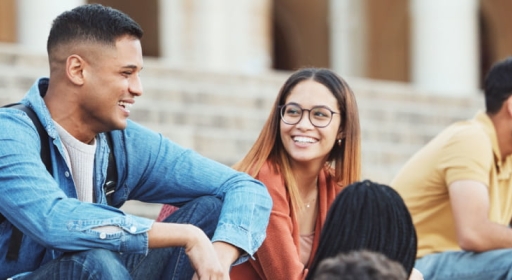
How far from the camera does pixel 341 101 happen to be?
627 centimetres

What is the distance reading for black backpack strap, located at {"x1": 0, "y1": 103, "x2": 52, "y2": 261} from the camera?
17.2 ft

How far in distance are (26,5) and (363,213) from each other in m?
12.5

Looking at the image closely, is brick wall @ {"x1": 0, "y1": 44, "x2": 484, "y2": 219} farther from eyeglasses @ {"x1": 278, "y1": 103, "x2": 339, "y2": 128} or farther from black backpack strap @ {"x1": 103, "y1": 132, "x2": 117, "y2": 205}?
black backpack strap @ {"x1": 103, "y1": 132, "x2": 117, "y2": 205}

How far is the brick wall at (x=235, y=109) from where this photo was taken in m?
12.1

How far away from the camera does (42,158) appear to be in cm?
529

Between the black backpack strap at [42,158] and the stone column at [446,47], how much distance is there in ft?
49.0

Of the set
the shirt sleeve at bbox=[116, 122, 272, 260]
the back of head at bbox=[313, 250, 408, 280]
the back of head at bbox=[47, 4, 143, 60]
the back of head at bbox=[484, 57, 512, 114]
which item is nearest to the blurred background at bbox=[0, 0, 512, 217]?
the back of head at bbox=[484, 57, 512, 114]

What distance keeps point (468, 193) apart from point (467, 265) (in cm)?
35

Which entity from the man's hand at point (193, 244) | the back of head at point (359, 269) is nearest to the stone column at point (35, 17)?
the man's hand at point (193, 244)

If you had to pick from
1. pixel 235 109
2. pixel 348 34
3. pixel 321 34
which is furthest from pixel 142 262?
pixel 321 34

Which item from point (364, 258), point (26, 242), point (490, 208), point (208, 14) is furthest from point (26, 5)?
point (364, 258)

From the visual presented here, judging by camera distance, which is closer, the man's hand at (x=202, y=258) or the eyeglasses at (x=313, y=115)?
the man's hand at (x=202, y=258)

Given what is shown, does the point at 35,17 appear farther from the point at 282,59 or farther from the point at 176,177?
the point at 282,59

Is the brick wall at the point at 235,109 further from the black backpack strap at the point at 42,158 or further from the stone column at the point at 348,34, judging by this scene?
the stone column at the point at 348,34
